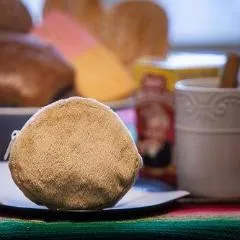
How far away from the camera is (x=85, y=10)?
115 centimetres

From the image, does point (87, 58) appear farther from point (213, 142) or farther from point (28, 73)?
point (213, 142)

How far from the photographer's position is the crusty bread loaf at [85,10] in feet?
3.73

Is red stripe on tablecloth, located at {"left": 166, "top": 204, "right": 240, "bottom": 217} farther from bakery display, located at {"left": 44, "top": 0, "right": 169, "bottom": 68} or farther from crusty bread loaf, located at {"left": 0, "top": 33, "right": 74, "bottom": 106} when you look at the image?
bakery display, located at {"left": 44, "top": 0, "right": 169, "bottom": 68}

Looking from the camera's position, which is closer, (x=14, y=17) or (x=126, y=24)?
(x=14, y=17)

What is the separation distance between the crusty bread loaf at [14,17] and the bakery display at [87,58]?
0.11m

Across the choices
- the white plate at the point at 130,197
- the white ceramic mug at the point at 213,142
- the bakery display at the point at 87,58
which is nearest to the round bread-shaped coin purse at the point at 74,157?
the white plate at the point at 130,197

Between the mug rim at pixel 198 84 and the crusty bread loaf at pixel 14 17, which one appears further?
the crusty bread loaf at pixel 14 17

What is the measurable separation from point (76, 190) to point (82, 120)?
0.15 ft

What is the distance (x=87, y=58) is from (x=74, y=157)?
1.65 feet

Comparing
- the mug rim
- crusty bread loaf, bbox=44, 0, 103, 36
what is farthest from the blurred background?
the mug rim

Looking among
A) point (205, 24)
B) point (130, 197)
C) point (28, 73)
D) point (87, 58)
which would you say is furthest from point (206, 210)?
point (205, 24)

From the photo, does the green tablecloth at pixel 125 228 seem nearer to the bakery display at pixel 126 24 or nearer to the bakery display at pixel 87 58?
the bakery display at pixel 87 58

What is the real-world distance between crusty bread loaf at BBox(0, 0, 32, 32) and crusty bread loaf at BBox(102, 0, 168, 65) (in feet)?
0.92

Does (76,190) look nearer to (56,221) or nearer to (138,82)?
(56,221)
